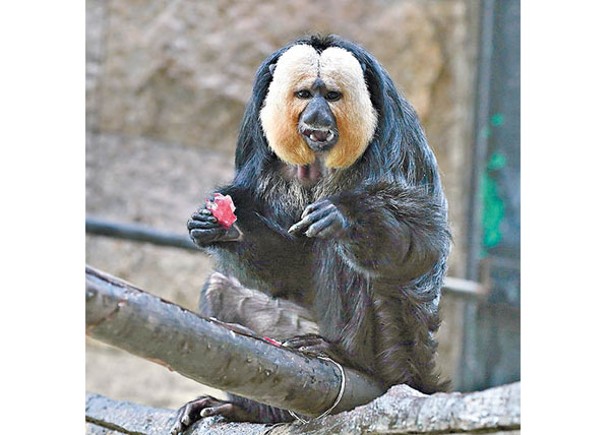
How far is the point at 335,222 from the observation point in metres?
1.59

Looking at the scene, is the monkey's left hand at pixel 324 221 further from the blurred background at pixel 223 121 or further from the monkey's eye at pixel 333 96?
the blurred background at pixel 223 121

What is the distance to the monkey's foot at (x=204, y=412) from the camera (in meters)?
1.92

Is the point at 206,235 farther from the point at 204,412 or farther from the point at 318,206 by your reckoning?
the point at 204,412

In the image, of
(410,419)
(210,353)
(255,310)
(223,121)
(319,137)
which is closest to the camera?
Answer: (210,353)

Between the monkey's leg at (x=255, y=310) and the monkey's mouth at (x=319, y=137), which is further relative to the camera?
the monkey's leg at (x=255, y=310)

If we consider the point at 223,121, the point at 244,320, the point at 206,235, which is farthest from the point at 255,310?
the point at 223,121

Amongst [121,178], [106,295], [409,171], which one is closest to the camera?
[106,295]

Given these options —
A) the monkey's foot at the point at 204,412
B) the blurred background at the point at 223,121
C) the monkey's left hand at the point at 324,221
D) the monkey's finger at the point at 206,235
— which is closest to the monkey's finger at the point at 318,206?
the monkey's left hand at the point at 324,221

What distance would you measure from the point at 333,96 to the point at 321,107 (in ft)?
0.10

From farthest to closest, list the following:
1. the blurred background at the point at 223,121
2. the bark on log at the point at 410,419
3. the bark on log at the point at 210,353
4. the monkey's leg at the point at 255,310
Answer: the blurred background at the point at 223,121 → the monkey's leg at the point at 255,310 → the bark on log at the point at 410,419 → the bark on log at the point at 210,353
